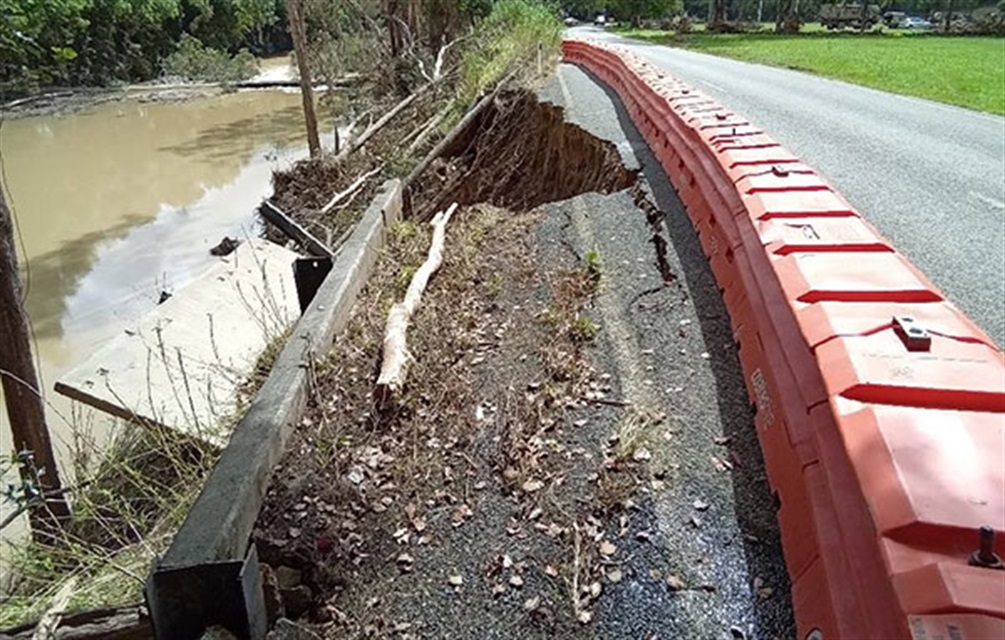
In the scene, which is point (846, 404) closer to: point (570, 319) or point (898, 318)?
point (898, 318)

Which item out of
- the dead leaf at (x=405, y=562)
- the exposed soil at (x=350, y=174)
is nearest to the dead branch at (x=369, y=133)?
the exposed soil at (x=350, y=174)

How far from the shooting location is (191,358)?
19.3 ft

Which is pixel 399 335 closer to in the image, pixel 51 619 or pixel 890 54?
pixel 51 619

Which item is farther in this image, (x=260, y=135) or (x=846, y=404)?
(x=260, y=135)

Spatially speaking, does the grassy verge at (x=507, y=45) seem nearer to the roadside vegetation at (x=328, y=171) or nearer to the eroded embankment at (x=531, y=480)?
the roadside vegetation at (x=328, y=171)

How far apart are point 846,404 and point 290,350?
2575 mm

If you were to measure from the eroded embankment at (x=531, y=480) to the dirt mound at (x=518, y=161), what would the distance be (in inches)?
140

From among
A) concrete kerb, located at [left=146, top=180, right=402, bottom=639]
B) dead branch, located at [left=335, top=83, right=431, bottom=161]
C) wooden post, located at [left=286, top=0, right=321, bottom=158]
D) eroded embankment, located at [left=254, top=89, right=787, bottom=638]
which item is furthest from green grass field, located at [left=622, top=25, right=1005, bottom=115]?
concrete kerb, located at [left=146, top=180, right=402, bottom=639]

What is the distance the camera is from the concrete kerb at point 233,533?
1994 mm

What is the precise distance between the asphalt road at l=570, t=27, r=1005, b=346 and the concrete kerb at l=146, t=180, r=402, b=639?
3672 mm

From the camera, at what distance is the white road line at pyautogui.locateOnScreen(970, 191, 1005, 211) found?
6.02 m

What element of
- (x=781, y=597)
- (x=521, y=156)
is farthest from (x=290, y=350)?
(x=521, y=156)

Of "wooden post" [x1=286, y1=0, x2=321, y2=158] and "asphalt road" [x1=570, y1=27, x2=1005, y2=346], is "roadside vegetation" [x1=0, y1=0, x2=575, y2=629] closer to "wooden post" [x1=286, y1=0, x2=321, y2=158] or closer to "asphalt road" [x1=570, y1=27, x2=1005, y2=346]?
"wooden post" [x1=286, y1=0, x2=321, y2=158]

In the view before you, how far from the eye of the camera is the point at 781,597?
7.02 feet
